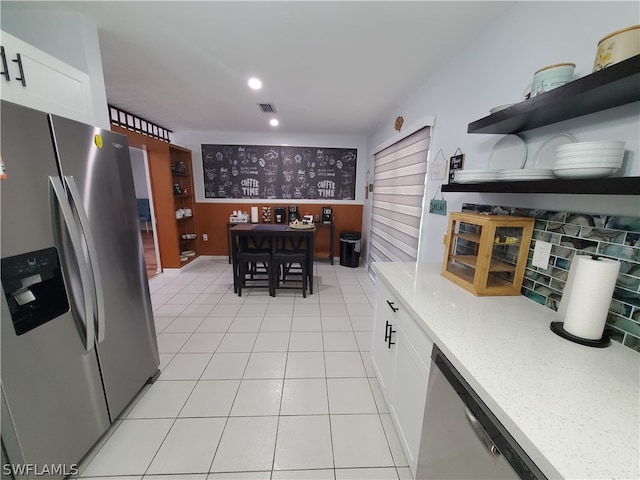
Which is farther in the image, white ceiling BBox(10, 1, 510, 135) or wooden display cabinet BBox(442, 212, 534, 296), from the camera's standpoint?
white ceiling BBox(10, 1, 510, 135)

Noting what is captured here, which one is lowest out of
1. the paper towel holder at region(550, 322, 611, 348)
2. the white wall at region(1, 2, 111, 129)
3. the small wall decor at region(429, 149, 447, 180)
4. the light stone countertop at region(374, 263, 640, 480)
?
the light stone countertop at region(374, 263, 640, 480)

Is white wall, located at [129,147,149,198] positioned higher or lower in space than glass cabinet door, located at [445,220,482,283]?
higher

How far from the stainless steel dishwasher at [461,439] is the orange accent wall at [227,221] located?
Result: 157 inches

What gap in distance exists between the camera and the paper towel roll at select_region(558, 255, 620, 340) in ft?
2.67

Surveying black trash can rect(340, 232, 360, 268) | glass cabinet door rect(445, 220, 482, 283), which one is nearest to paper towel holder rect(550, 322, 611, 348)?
glass cabinet door rect(445, 220, 482, 283)

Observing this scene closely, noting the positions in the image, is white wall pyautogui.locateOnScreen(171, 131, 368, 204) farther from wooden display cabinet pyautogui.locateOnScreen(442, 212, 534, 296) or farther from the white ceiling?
wooden display cabinet pyautogui.locateOnScreen(442, 212, 534, 296)

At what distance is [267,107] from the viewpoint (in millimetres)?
2957

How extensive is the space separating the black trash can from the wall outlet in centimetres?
326

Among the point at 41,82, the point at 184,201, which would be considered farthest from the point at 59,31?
the point at 184,201

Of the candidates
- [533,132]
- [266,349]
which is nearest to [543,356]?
[533,132]

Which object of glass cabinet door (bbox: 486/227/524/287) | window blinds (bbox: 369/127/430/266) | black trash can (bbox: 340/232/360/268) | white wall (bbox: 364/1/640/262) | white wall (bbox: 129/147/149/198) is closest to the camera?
white wall (bbox: 364/1/640/262)

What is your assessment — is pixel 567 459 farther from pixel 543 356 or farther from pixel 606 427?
pixel 543 356

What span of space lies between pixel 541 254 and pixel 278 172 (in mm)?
4180

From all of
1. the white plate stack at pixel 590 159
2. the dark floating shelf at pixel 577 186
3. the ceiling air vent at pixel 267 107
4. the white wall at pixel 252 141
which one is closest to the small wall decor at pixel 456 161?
the dark floating shelf at pixel 577 186
